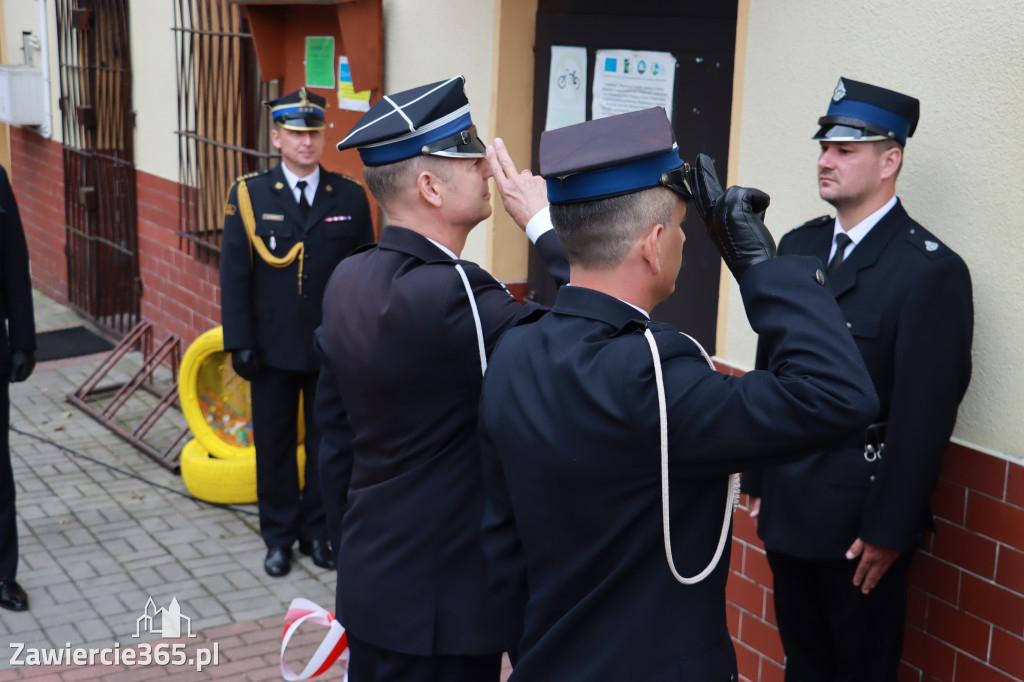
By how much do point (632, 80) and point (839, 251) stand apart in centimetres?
148

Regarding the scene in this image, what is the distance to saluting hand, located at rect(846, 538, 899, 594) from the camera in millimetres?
2930

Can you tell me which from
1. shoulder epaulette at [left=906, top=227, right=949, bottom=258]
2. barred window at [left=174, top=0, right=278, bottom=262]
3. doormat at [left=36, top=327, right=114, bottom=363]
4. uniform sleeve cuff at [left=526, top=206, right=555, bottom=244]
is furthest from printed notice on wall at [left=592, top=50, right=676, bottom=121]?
doormat at [left=36, top=327, right=114, bottom=363]

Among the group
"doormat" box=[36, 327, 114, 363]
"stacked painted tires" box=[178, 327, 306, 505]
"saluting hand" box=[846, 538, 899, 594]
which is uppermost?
"saluting hand" box=[846, 538, 899, 594]

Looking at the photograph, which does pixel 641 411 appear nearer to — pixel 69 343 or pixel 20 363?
pixel 20 363

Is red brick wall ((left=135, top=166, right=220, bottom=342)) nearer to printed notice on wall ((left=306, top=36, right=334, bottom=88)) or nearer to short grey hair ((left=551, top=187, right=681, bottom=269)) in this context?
printed notice on wall ((left=306, top=36, right=334, bottom=88))

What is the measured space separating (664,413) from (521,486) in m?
0.34

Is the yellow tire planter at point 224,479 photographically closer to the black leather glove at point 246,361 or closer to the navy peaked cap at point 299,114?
the black leather glove at point 246,361

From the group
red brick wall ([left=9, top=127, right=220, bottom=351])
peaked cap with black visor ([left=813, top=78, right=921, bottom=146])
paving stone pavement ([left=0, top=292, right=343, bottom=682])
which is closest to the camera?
peaked cap with black visor ([left=813, top=78, right=921, bottom=146])

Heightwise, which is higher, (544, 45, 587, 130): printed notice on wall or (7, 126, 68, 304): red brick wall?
(544, 45, 587, 130): printed notice on wall

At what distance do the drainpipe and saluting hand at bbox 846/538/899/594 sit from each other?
9.53 metres

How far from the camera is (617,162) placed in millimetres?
1835

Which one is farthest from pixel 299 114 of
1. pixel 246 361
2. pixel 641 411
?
pixel 641 411

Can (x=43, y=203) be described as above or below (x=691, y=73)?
below

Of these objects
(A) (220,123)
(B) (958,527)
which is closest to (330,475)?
(B) (958,527)
